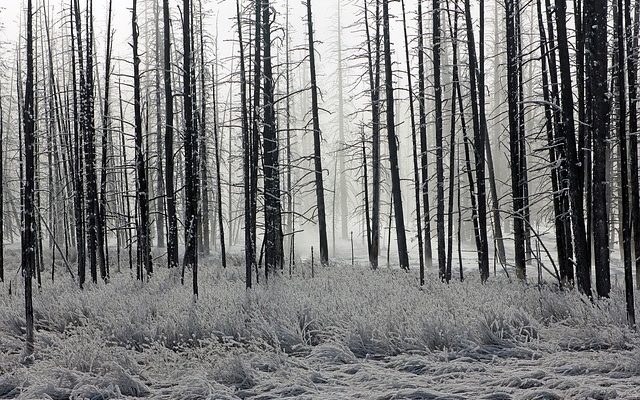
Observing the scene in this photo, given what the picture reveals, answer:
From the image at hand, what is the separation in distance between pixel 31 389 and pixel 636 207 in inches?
309

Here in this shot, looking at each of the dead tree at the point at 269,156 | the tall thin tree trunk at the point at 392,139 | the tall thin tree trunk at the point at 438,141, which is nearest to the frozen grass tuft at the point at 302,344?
the dead tree at the point at 269,156

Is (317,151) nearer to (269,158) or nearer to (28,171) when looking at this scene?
(269,158)

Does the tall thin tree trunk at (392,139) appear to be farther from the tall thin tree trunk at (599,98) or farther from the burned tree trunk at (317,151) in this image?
the tall thin tree trunk at (599,98)

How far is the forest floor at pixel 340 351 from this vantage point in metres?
4.15

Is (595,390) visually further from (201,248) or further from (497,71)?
(497,71)

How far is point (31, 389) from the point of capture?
451 centimetres

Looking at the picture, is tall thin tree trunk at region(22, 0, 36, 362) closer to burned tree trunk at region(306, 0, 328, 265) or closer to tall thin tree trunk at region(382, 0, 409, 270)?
tall thin tree trunk at region(382, 0, 409, 270)

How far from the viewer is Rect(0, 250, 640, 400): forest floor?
4152 mm

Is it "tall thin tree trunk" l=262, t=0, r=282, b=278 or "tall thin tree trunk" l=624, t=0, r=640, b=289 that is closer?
"tall thin tree trunk" l=624, t=0, r=640, b=289

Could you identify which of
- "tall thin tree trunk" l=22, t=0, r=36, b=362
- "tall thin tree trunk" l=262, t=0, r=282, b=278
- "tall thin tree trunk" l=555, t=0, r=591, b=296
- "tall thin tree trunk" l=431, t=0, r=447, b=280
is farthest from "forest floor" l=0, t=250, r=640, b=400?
"tall thin tree trunk" l=431, t=0, r=447, b=280

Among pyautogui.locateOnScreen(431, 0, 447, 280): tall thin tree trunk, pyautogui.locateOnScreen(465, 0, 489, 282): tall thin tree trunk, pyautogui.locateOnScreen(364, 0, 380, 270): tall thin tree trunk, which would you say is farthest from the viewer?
pyautogui.locateOnScreen(364, 0, 380, 270): tall thin tree trunk

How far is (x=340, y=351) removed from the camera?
16.5ft

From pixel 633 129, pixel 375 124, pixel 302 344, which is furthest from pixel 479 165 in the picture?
pixel 302 344

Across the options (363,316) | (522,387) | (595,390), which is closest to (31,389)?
(363,316)
